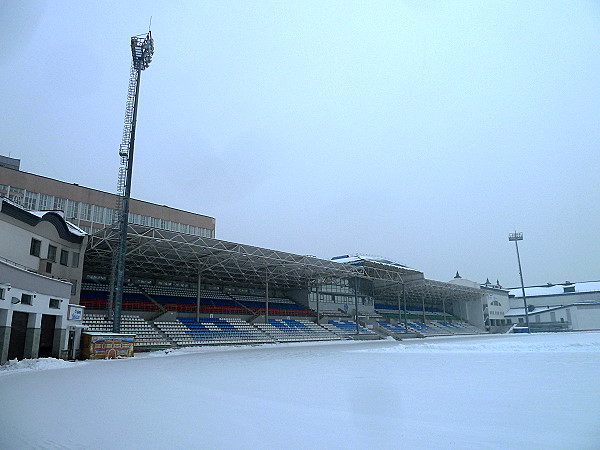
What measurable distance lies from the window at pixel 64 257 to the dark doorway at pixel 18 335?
1007 cm

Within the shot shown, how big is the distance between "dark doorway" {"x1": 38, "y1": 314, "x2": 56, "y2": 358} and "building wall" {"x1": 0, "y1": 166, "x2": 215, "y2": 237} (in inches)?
871

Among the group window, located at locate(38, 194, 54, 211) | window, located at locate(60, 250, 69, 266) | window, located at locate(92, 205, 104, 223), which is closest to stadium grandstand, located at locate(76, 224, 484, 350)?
window, located at locate(60, 250, 69, 266)

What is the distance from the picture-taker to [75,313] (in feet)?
80.9

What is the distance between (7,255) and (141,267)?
2173 cm

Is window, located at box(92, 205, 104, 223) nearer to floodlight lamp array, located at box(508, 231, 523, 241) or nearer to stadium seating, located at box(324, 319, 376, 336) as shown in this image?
stadium seating, located at box(324, 319, 376, 336)

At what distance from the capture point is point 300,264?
1788 inches

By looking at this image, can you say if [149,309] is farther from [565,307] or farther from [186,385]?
[565,307]

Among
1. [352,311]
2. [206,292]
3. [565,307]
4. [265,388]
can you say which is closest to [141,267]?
[206,292]

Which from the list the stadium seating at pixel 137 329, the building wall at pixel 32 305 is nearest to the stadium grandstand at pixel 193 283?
Answer: the stadium seating at pixel 137 329

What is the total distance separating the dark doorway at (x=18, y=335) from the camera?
19.0m

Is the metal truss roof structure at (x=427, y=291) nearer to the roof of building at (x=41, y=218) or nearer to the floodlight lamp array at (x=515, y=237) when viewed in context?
the floodlight lamp array at (x=515, y=237)

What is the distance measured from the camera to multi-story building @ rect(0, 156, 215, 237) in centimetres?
4009

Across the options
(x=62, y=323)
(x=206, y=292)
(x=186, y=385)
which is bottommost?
(x=186, y=385)

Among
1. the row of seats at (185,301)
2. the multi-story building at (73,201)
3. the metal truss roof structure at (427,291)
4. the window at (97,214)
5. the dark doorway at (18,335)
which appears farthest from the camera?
the metal truss roof structure at (427,291)
